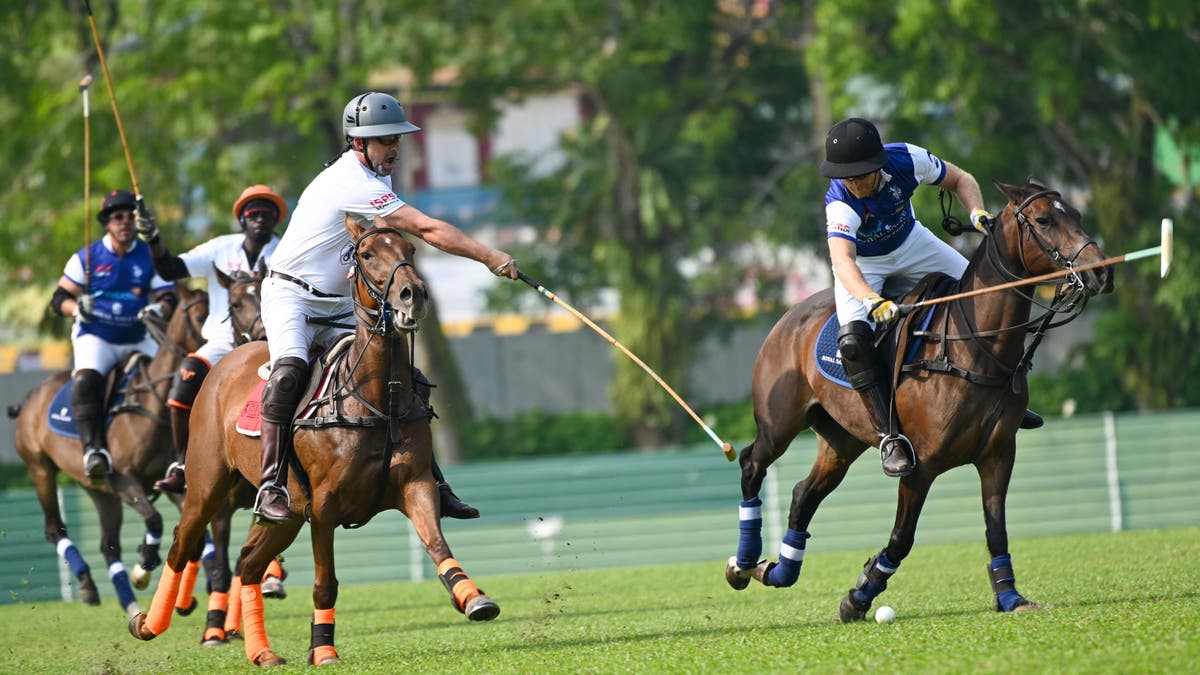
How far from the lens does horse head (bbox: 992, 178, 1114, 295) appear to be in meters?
7.99

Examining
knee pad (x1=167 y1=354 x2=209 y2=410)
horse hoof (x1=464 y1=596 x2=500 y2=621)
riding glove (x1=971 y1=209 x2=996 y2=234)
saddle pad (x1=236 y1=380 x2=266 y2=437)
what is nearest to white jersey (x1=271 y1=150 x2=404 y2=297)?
saddle pad (x1=236 y1=380 x2=266 y2=437)

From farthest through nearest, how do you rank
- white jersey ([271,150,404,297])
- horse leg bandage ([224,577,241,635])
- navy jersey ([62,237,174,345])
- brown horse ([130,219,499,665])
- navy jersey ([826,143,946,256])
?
navy jersey ([62,237,174,345]), horse leg bandage ([224,577,241,635]), navy jersey ([826,143,946,256]), white jersey ([271,150,404,297]), brown horse ([130,219,499,665])

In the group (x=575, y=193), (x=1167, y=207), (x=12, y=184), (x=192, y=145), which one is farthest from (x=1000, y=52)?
(x=12, y=184)

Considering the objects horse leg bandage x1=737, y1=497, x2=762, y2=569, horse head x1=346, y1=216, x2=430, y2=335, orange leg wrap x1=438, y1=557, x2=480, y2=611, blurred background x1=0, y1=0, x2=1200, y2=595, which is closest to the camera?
orange leg wrap x1=438, y1=557, x2=480, y2=611

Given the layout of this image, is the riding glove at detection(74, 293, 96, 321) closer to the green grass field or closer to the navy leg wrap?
the navy leg wrap

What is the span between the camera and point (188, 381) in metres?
11.2

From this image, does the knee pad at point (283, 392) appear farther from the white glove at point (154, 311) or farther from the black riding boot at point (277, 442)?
the white glove at point (154, 311)

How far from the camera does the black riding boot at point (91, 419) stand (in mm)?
12359

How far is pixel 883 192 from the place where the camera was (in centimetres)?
900

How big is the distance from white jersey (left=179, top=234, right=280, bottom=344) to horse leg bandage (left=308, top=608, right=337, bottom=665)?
3.55 meters

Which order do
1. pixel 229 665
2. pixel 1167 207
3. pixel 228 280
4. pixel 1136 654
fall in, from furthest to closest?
pixel 1167 207 → pixel 228 280 → pixel 229 665 → pixel 1136 654

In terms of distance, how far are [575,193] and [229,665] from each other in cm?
1969

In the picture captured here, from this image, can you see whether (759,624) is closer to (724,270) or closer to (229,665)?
(229,665)

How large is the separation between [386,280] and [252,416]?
1329 mm
